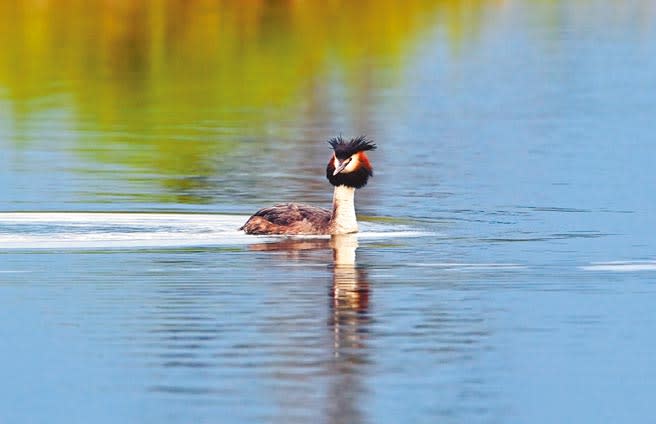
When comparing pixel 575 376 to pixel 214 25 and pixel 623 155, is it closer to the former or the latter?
pixel 623 155

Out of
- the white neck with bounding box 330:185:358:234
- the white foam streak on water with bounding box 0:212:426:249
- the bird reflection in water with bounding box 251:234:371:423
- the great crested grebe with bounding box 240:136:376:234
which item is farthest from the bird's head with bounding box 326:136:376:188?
the bird reflection in water with bounding box 251:234:371:423

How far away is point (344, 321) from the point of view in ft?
54.2

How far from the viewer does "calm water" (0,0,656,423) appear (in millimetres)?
13953

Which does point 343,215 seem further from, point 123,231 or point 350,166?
point 123,231

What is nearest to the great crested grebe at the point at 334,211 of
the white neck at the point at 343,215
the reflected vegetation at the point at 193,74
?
the white neck at the point at 343,215

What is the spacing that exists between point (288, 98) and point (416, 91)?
2808 mm

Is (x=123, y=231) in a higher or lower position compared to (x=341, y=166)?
lower

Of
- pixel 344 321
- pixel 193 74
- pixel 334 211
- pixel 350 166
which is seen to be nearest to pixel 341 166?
pixel 350 166

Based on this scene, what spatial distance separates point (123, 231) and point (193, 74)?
30.5 meters

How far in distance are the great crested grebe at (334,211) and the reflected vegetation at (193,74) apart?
2749mm

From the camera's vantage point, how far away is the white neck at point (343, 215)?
22469 mm

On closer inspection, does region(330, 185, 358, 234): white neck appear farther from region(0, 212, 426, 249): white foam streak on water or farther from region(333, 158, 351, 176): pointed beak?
region(333, 158, 351, 176): pointed beak

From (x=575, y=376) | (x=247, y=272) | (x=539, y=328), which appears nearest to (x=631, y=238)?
(x=247, y=272)

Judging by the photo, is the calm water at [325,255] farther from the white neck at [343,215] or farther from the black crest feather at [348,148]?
the black crest feather at [348,148]
